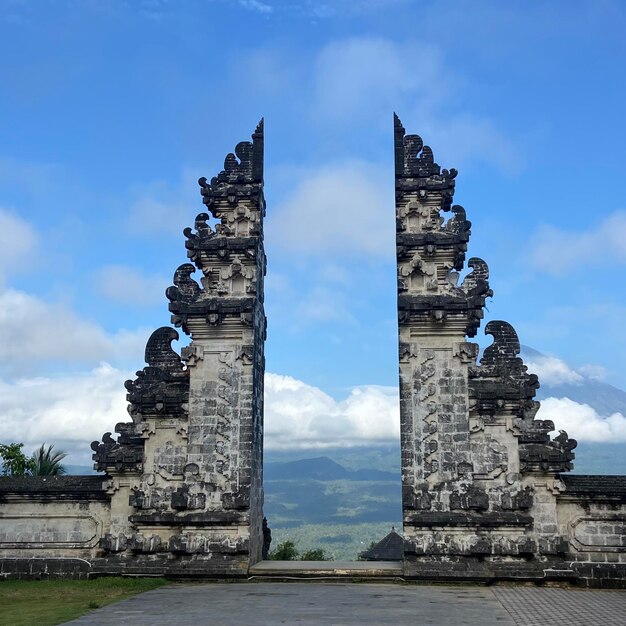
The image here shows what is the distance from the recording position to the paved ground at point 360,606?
10.6 meters

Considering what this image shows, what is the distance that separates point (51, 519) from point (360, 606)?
856 cm

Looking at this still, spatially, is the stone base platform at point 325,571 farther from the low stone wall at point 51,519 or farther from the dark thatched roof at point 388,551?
the dark thatched roof at point 388,551

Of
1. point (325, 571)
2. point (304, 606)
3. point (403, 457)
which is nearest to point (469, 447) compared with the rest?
point (403, 457)

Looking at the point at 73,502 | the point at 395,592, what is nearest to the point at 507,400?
the point at 395,592

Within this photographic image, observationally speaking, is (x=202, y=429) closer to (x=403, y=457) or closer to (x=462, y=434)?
(x=403, y=457)

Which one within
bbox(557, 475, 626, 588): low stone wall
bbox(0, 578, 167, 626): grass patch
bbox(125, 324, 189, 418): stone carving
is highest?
bbox(125, 324, 189, 418): stone carving

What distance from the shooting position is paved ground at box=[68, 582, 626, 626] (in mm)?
10562

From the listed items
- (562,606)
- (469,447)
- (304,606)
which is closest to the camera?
(304,606)

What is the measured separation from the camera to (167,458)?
16734mm

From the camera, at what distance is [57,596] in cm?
1373

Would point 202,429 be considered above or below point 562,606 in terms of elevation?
above

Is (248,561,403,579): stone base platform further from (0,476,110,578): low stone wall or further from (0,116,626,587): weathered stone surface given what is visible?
(0,476,110,578): low stone wall

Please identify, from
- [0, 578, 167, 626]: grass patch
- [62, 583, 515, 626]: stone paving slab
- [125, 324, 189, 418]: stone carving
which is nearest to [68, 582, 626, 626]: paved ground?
[62, 583, 515, 626]: stone paving slab

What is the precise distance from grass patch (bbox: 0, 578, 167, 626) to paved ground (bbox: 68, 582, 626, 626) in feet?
1.50
